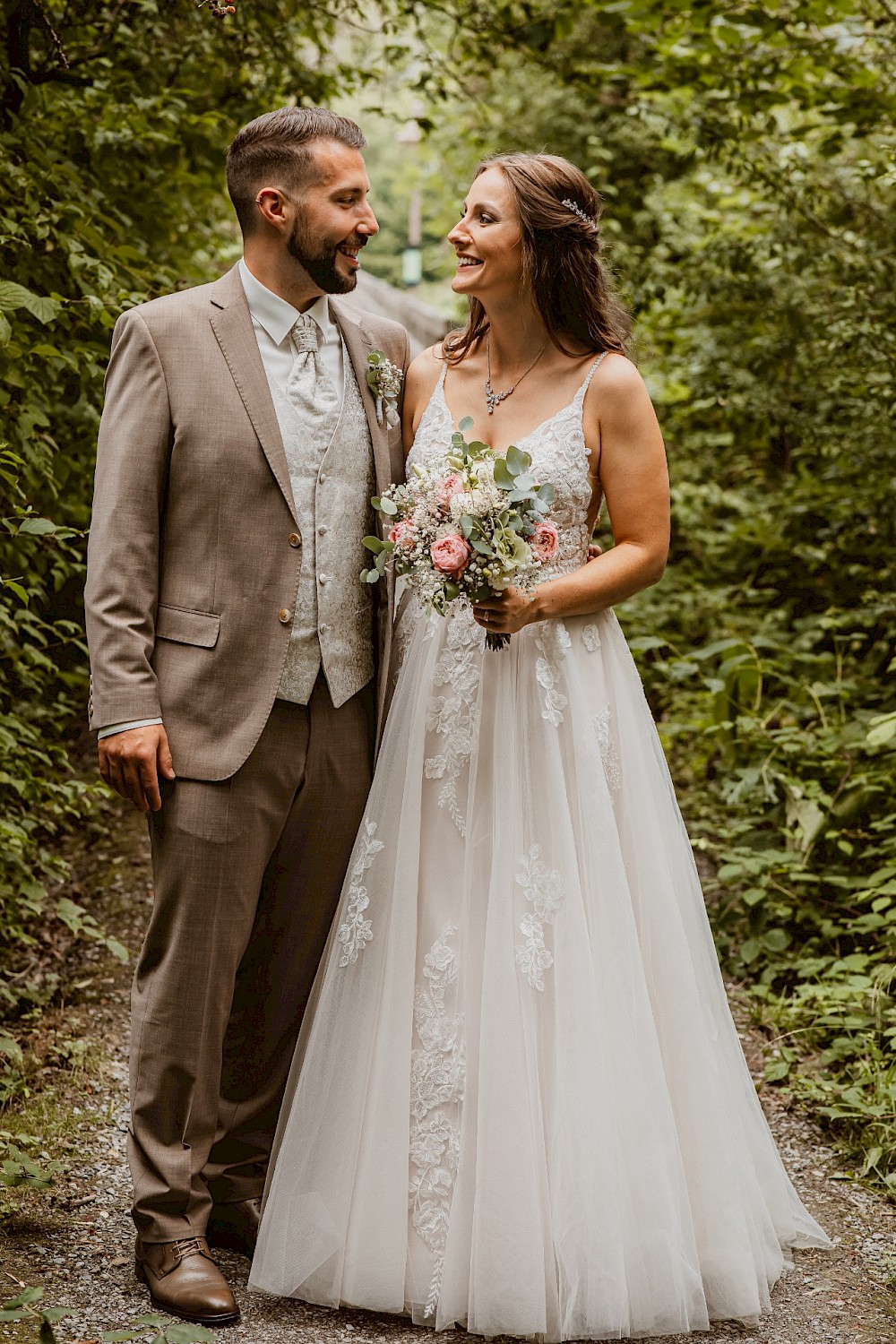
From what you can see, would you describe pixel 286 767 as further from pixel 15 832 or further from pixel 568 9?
pixel 568 9

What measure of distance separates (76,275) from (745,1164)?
2916 mm

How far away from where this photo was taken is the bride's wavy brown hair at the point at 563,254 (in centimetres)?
311

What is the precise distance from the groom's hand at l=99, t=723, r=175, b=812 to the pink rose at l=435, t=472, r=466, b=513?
742 mm

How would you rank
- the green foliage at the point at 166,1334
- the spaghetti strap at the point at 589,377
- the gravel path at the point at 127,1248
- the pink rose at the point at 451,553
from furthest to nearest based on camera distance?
the spaghetti strap at the point at 589,377 → the gravel path at the point at 127,1248 → the pink rose at the point at 451,553 → the green foliage at the point at 166,1334

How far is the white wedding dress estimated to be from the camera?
107 inches

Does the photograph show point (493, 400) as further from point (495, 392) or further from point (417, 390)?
point (417, 390)

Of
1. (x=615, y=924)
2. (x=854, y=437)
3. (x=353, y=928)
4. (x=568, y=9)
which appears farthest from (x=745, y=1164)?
(x=568, y=9)

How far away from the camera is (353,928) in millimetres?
Answer: 3006

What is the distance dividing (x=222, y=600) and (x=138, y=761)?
Answer: 38 cm

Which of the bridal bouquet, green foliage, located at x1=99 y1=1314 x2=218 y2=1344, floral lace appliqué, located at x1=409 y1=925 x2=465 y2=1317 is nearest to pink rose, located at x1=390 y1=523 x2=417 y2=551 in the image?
the bridal bouquet

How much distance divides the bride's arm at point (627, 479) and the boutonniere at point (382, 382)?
453 millimetres

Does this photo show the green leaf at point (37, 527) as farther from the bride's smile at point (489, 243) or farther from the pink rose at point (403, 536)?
the bride's smile at point (489, 243)

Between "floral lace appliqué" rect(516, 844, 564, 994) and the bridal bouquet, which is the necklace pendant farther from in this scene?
"floral lace appliqué" rect(516, 844, 564, 994)

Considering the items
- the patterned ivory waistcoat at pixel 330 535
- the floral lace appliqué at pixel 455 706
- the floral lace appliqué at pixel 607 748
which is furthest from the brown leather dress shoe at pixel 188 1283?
the floral lace appliqué at pixel 607 748
